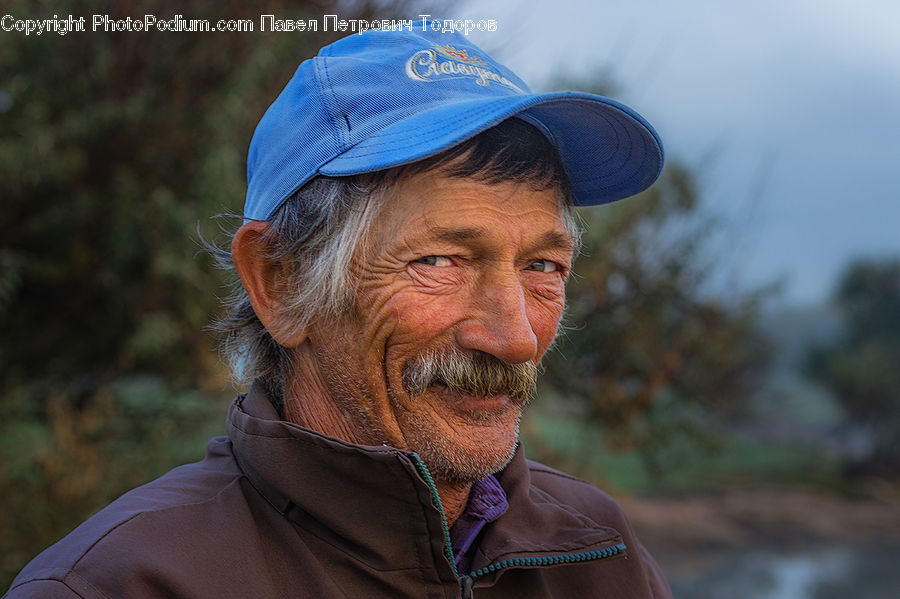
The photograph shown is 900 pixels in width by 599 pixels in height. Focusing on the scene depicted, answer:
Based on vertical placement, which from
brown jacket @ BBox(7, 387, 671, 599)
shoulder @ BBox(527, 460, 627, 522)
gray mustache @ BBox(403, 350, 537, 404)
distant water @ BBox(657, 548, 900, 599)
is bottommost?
distant water @ BBox(657, 548, 900, 599)

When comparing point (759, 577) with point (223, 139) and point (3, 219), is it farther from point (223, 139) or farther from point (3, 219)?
point (3, 219)

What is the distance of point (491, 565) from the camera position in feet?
4.66

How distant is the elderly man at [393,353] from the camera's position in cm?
131

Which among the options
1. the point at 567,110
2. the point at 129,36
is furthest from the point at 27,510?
the point at 567,110

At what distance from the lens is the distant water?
37.4 ft

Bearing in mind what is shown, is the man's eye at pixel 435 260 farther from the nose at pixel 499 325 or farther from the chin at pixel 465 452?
the chin at pixel 465 452

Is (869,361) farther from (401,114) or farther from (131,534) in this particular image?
(131,534)

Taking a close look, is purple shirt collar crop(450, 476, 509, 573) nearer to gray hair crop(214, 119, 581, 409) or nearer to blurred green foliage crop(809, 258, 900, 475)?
gray hair crop(214, 119, 581, 409)

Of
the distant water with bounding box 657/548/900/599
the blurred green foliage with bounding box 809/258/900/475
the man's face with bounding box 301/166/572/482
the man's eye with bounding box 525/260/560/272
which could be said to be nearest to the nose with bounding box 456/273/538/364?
the man's face with bounding box 301/166/572/482

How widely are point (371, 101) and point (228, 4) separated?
5.35m

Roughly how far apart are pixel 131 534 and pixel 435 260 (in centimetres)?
66

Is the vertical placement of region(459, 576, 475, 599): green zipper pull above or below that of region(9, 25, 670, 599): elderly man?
below

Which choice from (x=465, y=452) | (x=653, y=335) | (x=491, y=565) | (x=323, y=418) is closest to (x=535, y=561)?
(x=491, y=565)

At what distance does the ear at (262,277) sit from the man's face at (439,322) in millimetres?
88
